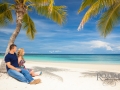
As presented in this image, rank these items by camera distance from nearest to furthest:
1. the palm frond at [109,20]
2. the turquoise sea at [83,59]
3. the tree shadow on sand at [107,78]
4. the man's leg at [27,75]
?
the man's leg at [27,75] < the tree shadow on sand at [107,78] < the palm frond at [109,20] < the turquoise sea at [83,59]

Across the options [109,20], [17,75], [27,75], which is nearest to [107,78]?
[109,20]

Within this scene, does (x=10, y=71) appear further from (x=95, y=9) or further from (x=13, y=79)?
(x=95, y=9)

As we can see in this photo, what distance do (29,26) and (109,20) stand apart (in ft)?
15.6

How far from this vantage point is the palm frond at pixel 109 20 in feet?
25.5

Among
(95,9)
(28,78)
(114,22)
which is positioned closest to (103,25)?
(114,22)

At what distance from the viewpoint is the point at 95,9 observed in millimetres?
6996

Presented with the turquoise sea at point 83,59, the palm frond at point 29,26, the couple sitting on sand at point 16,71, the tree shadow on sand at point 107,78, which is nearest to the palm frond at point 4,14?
the palm frond at point 29,26

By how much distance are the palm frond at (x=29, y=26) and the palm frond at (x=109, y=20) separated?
4153mm

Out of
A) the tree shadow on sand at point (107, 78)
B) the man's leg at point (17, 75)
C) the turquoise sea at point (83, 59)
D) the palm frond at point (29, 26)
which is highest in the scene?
the palm frond at point (29, 26)

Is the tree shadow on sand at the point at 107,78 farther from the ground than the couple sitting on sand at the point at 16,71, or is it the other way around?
the couple sitting on sand at the point at 16,71

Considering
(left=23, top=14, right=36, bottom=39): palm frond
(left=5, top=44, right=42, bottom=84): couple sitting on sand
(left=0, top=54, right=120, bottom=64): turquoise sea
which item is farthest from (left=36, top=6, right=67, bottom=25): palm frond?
(left=0, top=54, right=120, bottom=64): turquoise sea

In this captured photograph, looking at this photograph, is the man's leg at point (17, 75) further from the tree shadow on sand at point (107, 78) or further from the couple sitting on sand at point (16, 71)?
the tree shadow on sand at point (107, 78)

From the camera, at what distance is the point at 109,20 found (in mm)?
8078

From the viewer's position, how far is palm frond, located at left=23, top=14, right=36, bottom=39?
33.7 ft
